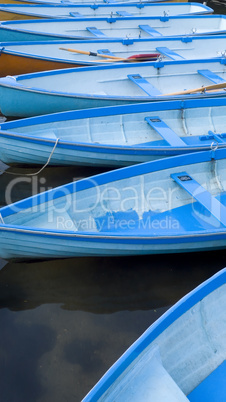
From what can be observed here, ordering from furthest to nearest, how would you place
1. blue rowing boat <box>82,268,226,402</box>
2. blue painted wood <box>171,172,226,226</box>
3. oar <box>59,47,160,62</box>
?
1. oar <box>59,47,160,62</box>
2. blue painted wood <box>171,172,226,226</box>
3. blue rowing boat <box>82,268,226,402</box>

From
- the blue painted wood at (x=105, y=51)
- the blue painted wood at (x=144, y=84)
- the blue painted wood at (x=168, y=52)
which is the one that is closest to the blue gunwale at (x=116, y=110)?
the blue painted wood at (x=144, y=84)

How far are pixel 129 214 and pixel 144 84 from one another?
12.3 ft

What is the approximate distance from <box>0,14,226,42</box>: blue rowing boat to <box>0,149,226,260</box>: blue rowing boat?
19.4 feet

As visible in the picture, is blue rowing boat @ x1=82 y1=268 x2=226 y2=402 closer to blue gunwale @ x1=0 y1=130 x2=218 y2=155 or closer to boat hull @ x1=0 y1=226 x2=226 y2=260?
boat hull @ x1=0 y1=226 x2=226 y2=260

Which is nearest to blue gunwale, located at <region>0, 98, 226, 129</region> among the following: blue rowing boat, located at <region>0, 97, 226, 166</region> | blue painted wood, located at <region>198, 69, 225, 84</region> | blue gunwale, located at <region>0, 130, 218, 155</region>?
blue rowing boat, located at <region>0, 97, 226, 166</region>

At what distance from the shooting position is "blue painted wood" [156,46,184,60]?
32.4 feet

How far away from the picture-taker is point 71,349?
4535mm

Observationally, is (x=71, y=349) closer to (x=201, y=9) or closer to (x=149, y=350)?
(x=149, y=350)

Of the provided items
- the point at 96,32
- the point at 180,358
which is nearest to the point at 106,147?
the point at 180,358

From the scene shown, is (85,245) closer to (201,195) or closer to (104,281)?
(104,281)

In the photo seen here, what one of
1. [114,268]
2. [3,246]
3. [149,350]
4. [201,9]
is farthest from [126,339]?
[201,9]

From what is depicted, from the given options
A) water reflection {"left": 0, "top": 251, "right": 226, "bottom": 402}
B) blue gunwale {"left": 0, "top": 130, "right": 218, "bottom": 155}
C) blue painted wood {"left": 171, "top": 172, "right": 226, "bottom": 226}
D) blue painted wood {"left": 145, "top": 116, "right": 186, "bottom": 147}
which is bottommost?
water reflection {"left": 0, "top": 251, "right": 226, "bottom": 402}

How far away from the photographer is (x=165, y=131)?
7.05 m

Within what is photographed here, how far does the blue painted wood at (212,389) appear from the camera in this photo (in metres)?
3.47
